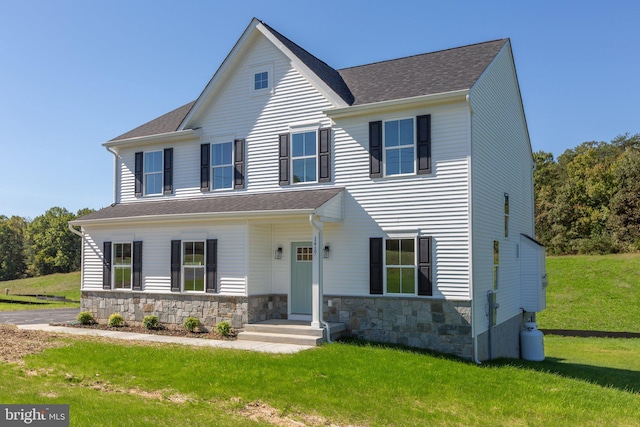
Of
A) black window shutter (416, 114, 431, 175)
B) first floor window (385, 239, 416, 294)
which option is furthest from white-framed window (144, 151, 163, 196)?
black window shutter (416, 114, 431, 175)

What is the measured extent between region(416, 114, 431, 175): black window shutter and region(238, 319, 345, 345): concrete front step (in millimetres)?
4433

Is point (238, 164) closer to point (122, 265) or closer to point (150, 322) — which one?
point (122, 265)

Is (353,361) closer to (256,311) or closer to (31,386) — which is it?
(256,311)

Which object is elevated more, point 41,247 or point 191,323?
point 41,247

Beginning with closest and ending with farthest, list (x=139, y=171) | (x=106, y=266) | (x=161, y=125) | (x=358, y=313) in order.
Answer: (x=358, y=313), (x=106, y=266), (x=139, y=171), (x=161, y=125)

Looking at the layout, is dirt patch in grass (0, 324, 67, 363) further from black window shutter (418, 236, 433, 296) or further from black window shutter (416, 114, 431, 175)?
black window shutter (416, 114, 431, 175)

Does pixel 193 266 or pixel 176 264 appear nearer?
pixel 193 266

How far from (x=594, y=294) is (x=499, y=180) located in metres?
18.3

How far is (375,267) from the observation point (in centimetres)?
1319

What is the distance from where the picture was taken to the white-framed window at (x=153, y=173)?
1712 centimetres

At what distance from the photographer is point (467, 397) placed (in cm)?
871

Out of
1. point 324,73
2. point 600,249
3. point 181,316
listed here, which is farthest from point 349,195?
point 600,249

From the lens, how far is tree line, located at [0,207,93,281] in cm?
5905

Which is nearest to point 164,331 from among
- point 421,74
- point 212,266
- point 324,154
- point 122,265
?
point 212,266
